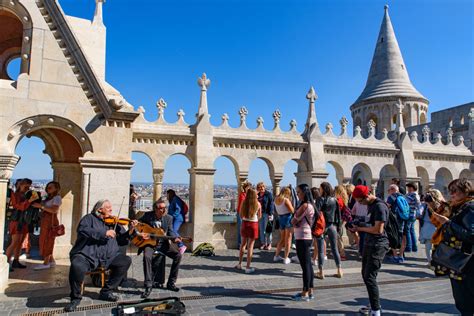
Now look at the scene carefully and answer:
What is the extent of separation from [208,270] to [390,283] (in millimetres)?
3391

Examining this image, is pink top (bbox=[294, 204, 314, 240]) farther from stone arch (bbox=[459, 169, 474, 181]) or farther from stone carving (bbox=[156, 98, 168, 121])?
stone arch (bbox=[459, 169, 474, 181])

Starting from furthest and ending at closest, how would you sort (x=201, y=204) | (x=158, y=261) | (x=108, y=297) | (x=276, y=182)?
(x=276, y=182)
(x=201, y=204)
(x=158, y=261)
(x=108, y=297)

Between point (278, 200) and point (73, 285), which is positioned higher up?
point (278, 200)

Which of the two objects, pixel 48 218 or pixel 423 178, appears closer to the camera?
pixel 48 218

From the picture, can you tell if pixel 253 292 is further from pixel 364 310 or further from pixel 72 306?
pixel 72 306

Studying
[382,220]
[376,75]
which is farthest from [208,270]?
[376,75]

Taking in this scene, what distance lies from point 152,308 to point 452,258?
313cm

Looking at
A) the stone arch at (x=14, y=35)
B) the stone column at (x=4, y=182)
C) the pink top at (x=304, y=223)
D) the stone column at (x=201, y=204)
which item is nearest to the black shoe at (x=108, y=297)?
the stone column at (x=4, y=182)

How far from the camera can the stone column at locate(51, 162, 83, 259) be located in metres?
7.95

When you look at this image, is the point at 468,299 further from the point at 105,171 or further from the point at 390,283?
the point at 105,171

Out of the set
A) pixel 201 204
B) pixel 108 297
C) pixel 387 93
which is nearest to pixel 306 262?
pixel 108 297

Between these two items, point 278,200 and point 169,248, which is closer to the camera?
point 169,248

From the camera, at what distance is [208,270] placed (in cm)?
713

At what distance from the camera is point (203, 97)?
35.3 feet
